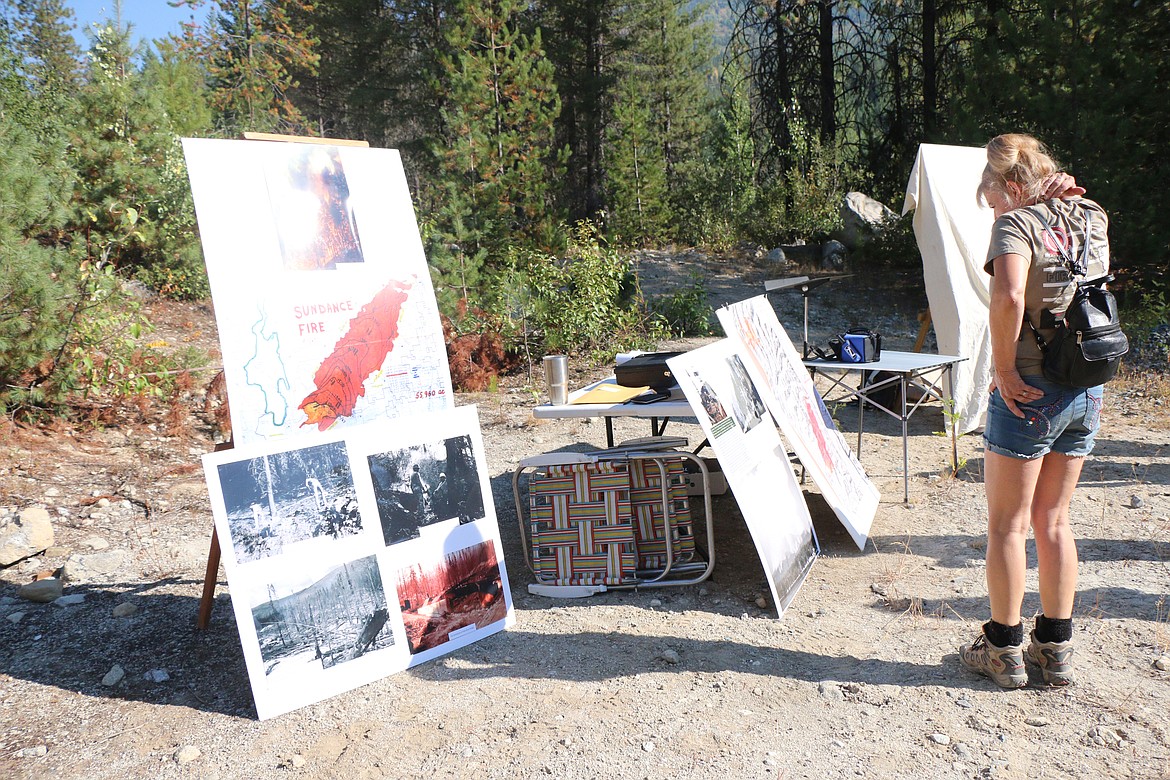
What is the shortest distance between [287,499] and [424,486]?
0.49 meters

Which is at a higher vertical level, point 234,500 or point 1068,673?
point 234,500

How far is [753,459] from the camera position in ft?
10.5

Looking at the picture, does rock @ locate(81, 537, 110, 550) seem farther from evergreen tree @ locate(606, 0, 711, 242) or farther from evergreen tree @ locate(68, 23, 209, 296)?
evergreen tree @ locate(606, 0, 711, 242)

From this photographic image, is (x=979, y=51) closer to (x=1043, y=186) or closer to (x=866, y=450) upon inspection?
(x=866, y=450)

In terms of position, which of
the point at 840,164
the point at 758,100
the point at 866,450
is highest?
the point at 758,100

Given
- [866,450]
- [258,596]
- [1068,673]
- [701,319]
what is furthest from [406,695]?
[701,319]

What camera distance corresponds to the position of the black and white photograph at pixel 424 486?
2.86m

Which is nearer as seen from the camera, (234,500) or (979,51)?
(234,500)

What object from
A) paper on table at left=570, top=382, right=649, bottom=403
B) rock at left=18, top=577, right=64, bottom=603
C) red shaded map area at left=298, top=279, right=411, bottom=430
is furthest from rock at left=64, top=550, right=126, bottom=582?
paper on table at left=570, top=382, right=649, bottom=403

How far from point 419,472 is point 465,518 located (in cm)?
26

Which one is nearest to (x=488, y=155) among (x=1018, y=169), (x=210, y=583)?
(x=210, y=583)

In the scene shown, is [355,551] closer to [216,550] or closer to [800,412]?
[216,550]

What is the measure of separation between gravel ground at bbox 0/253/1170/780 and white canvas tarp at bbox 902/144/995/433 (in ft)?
4.64

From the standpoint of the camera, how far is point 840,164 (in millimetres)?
13781
